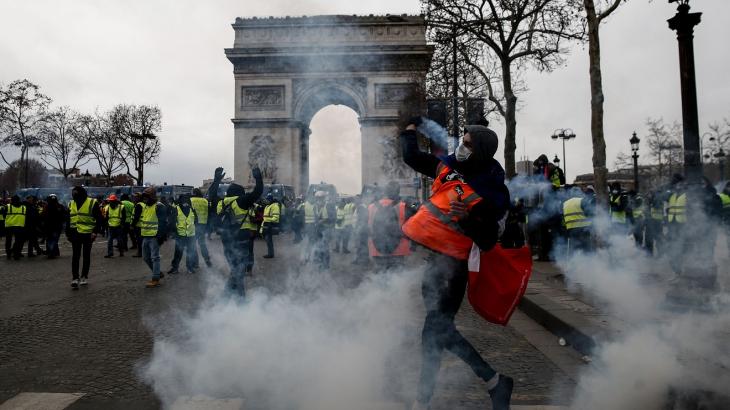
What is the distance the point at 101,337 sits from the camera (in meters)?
4.87

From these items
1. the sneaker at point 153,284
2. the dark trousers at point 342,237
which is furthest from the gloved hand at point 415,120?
the dark trousers at point 342,237

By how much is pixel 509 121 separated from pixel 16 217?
13.4m

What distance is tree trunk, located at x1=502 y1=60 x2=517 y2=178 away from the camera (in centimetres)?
1485

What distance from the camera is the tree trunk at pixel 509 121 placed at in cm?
1485

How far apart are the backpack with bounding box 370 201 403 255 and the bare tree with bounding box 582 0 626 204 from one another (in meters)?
4.16

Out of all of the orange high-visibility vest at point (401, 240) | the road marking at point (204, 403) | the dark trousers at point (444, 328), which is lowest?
the road marking at point (204, 403)

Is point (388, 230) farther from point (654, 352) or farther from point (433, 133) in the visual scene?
point (654, 352)

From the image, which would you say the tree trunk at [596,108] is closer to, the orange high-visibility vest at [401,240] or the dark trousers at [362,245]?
the dark trousers at [362,245]

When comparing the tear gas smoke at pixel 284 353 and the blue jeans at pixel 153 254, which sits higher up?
the blue jeans at pixel 153 254

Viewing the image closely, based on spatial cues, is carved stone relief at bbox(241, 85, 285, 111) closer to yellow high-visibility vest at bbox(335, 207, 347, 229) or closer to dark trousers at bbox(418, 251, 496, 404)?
yellow high-visibility vest at bbox(335, 207, 347, 229)

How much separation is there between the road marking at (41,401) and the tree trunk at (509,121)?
13137 millimetres

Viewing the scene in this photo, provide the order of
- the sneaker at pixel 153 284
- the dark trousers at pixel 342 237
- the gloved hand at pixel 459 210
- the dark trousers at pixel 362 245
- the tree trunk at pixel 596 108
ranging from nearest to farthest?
the gloved hand at pixel 459 210
the sneaker at pixel 153 284
the tree trunk at pixel 596 108
the dark trousers at pixel 362 245
the dark trousers at pixel 342 237

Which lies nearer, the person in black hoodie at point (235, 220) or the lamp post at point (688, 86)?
the person in black hoodie at point (235, 220)

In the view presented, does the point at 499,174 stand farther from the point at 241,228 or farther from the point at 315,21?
the point at 315,21
